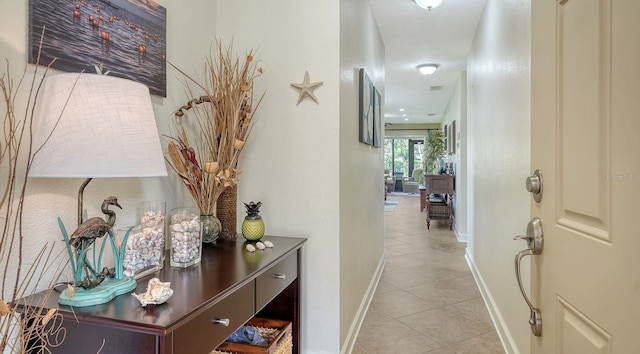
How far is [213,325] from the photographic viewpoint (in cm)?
104

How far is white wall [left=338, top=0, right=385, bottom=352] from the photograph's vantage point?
1959 mm

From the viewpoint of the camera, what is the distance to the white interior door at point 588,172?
0.64m

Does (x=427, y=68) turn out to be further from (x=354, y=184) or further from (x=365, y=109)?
(x=354, y=184)

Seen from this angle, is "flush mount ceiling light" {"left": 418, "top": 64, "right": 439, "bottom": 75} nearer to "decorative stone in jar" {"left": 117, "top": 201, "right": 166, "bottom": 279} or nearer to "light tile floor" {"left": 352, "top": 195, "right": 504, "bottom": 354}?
"light tile floor" {"left": 352, "top": 195, "right": 504, "bottom": 354}

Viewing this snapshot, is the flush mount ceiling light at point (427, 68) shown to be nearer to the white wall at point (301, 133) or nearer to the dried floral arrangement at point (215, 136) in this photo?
the white wall at point (301, 133)

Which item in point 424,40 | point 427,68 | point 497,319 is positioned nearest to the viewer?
point 497,319

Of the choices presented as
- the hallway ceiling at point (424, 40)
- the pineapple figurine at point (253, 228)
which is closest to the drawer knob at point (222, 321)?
the pineapple figurine at point (253, 228)

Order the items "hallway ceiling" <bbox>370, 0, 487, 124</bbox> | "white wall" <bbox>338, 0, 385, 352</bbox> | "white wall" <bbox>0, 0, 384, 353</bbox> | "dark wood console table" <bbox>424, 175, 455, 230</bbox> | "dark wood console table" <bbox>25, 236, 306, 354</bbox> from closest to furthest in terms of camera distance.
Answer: "dark wood console table" <bbox>25, 236, 306, 354</bbox>
"white wall" <bbox>0, 0, 384, 353</bbox>
"white wall" <bbox>338, 0, 385, 352</bbox>
"hallway ceiling" <bbox>370, 0, 487, 124</bbox>
"dark wood console table" <bbox>424, 175, 455, 230</bbox>

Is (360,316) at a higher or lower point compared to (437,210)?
lower

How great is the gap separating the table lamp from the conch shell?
12cm

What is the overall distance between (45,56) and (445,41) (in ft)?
12.7

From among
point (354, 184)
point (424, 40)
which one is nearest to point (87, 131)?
point (354, 184)

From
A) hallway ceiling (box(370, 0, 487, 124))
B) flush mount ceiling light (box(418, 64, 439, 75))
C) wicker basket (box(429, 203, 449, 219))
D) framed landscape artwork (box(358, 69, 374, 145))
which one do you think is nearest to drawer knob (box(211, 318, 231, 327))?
framed landscape artwork (box(358, 69, 374, 145))

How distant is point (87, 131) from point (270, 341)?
3.64 ft
